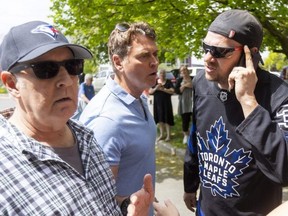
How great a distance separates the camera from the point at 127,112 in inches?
88.3

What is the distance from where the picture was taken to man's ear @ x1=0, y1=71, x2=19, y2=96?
1.50 meters

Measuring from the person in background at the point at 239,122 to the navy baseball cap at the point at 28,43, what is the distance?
0.92 m

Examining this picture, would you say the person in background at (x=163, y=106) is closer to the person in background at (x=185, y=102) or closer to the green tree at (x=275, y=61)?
the person in background at (x=185, y=102)

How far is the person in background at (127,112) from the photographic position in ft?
6.90

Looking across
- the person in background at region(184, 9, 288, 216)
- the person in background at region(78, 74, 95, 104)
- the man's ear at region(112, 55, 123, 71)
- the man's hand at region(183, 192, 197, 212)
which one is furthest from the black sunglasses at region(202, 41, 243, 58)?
the person in background at region(78, 74, 95, 104)

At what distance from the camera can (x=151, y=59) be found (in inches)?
98.7

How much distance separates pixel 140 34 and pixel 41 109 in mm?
1195

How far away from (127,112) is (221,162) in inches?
25.8

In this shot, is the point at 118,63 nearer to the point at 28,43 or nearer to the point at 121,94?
the point at 121,94

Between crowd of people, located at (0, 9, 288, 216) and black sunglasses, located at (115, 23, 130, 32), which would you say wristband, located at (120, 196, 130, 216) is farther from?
black sunglasses, located at (115, 23, 130, 32)

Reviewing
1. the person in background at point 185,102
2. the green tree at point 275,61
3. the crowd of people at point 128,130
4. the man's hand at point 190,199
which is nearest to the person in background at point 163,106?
the person in background at point 185,102

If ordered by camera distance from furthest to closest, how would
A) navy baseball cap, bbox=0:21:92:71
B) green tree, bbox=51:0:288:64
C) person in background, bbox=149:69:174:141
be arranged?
person in background, bbox=149:69:174:141 → green tree, bbox=51:0:288:64 → navy baseball cap, bbox=0:21:92:71

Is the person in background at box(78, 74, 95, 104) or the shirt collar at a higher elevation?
the shirt collar

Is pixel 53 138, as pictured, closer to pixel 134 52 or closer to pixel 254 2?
pixel 134 52
